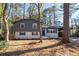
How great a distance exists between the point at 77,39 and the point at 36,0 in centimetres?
69

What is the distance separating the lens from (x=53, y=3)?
104 inches

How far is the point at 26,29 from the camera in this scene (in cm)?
262

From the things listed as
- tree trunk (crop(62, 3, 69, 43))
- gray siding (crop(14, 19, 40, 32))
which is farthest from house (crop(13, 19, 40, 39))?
tree trunk (crop(62, 3, 69, 43))

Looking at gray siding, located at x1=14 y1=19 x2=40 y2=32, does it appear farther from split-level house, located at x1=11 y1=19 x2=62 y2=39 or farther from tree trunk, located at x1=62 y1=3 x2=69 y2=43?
tree trunk, located at x1=62 y1=3 x2=69 y2=43

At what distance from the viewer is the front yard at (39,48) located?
8.45 feet

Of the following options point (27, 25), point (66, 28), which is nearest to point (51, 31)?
point (66, 28)

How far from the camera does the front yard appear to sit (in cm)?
258

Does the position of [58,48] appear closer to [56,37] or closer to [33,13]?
[56,37]

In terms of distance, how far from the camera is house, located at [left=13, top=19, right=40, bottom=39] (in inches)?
102

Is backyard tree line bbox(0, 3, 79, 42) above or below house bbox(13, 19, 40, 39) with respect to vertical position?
above

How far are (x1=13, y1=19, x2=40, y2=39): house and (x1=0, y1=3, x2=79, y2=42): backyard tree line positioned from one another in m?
0.05

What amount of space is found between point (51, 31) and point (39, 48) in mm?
251

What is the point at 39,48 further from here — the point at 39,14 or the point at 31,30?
the point at 39,14

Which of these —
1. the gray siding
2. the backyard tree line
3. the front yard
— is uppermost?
the backyard tree line
